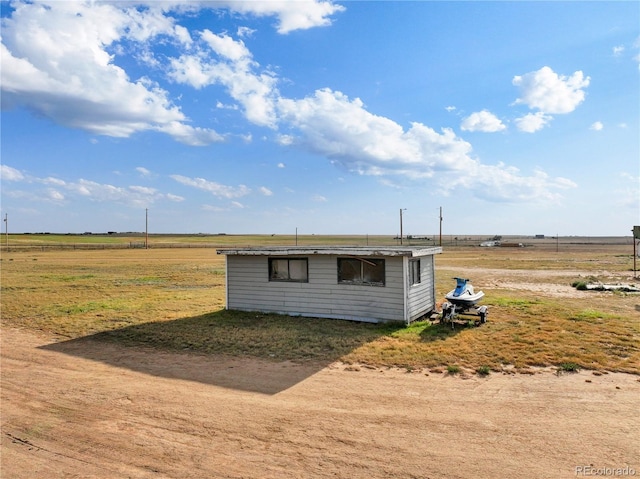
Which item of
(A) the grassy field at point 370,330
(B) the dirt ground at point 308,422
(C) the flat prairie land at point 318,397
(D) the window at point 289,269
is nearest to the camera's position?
(B) the dirt ground at point 308,422

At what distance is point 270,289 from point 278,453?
9.52 meters

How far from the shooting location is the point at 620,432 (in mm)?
5812

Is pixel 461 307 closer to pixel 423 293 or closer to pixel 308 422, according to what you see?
pixel 423 293

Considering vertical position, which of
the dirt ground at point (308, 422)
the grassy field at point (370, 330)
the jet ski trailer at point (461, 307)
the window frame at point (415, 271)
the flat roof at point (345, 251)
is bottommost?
the dirt ground at point (308, 422)

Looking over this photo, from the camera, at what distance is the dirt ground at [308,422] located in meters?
5.06

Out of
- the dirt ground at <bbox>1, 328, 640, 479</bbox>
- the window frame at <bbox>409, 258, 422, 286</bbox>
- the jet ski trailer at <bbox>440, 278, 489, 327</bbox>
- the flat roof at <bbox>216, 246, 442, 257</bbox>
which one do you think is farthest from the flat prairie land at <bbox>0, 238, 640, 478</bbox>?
the flat roof at <bbox>216, 246, 442, 257</bbox>

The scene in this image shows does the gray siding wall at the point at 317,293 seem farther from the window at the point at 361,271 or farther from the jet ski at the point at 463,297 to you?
the jet ski at the point at 463,297

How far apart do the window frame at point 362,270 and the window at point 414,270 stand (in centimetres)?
96

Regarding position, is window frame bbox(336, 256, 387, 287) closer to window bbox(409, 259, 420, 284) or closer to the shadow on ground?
window bbox(409, 259, 420, 284)

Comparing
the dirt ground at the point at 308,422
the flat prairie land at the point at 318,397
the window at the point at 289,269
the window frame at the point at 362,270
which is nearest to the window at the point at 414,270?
the window frame at the point at 362,270

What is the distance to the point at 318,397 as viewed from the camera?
720 centimetres

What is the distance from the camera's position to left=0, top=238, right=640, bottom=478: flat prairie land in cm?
519

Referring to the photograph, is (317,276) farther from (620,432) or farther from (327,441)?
(620,432)

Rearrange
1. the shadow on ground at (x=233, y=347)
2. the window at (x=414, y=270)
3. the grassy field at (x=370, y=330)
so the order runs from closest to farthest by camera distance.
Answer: the shadow on ground at (x=233, y=347) → the grassy field at (x=370, y=330) → the window at (x=414, y=270)
